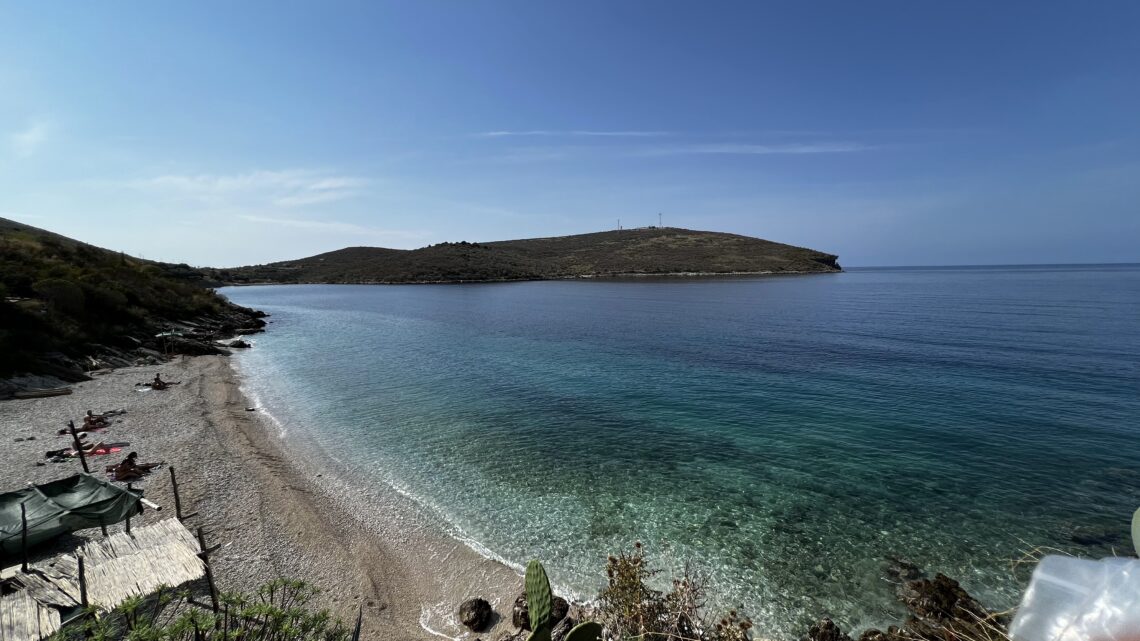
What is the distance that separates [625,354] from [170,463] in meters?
27.9

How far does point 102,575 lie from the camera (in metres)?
9.50

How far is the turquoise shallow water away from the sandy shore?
113 cm

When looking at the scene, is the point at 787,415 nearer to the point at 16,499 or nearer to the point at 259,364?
the point at 16,499

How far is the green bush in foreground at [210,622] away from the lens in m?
5.77

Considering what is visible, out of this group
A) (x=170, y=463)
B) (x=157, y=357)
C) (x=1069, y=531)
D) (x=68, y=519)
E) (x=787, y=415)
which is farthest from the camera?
(x=157, y=357)

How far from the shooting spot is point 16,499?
11195 mm

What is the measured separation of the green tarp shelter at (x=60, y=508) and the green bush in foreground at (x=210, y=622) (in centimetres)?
358

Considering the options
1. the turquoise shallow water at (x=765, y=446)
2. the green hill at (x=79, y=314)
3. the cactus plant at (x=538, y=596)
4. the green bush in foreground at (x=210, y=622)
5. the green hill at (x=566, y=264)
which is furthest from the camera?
the green hill at (x=566, y=264)

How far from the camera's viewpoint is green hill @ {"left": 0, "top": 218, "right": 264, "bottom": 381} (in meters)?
26.7

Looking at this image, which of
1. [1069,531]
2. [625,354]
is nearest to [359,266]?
[625,354]

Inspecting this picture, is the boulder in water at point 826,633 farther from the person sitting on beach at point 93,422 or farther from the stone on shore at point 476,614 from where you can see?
the person sitting on beach at point 93,422

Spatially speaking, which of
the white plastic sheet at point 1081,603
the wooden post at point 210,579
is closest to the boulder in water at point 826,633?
the white plastic sheet at point 1081,603

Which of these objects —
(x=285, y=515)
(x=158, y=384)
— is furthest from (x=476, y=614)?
(x=158, y=384)

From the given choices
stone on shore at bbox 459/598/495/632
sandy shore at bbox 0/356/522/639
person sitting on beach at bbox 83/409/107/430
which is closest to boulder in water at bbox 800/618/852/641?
sandy shore at bbox 0/356/522/639
